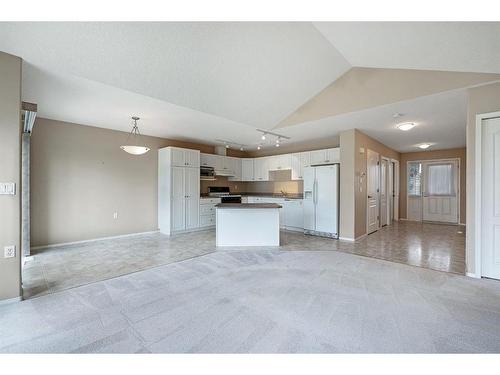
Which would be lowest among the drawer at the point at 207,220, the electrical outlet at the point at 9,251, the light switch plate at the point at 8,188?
the drawer at the point at 207,220

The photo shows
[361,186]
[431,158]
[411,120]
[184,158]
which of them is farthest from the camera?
[431,158]

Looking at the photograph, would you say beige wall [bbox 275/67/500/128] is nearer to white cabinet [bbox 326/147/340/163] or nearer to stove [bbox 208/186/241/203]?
white cabinet [bbox 326/147/340/163]

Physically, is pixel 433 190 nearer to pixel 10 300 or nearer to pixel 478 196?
pixel 478 196

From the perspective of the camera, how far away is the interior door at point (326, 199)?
212 inches

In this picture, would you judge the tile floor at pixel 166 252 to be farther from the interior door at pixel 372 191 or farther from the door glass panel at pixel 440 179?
the door glass panel at pixel 440 179

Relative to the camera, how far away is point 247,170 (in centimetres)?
789

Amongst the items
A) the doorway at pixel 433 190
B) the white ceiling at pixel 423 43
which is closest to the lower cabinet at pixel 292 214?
the white ceiling at pixel 423 43

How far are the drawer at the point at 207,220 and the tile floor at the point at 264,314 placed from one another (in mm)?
3147

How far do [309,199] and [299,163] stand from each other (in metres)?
1.22

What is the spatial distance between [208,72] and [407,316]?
3.56m

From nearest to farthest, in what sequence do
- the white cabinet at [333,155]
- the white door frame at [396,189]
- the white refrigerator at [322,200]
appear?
the white refrigerator at [322,200] → the white cabinet at [333,155] → the white door frame at [396,189]

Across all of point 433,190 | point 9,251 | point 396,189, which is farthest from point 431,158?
point 9,251
